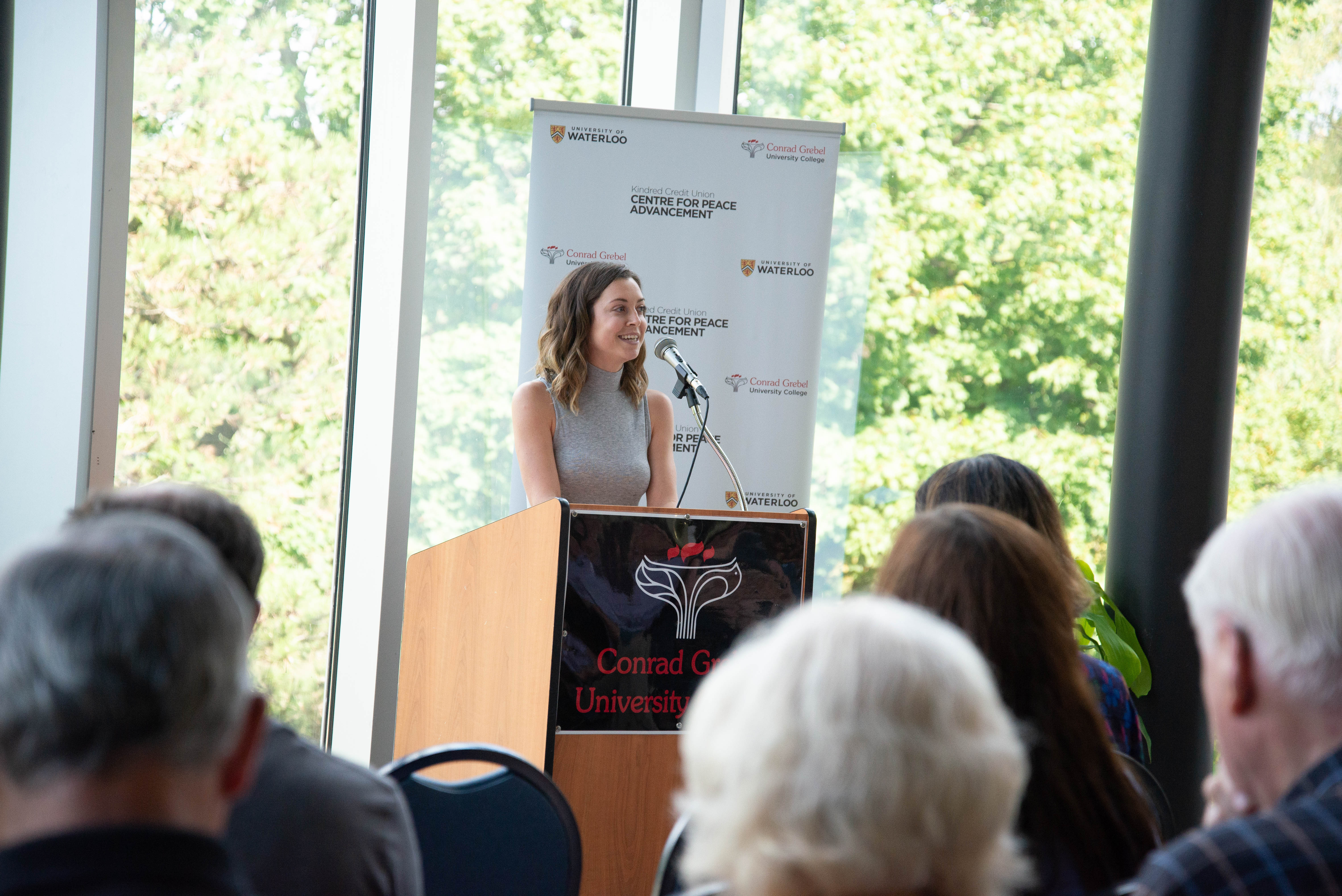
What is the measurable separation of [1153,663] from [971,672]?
3.20 metres

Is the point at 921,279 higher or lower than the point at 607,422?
higher

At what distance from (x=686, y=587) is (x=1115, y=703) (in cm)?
93

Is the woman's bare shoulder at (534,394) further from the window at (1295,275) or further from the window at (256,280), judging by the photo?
the window at (1295,275)

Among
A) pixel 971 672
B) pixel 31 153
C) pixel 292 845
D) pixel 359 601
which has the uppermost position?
pixel 31 153

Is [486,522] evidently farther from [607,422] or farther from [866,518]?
[866,518]

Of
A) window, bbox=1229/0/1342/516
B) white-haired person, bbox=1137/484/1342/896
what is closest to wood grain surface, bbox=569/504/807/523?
white-haired person, bbox=1137/484/1342/896

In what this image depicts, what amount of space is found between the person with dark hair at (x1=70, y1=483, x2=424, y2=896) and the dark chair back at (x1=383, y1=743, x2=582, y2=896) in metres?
0.43

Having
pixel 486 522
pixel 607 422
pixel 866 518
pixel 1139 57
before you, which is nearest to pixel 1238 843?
pixel 607 422

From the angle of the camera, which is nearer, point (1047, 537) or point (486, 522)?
point (1047, 537)

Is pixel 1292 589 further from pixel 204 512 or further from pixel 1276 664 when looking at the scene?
pixel 204 512

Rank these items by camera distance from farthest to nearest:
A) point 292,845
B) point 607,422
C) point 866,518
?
point 866,518 → point 607,422 → point 292,845

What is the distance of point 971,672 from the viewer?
84 cm

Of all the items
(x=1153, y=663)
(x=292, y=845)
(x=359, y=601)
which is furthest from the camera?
(x=359, y=601)

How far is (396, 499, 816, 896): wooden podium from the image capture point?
238 centimetres
